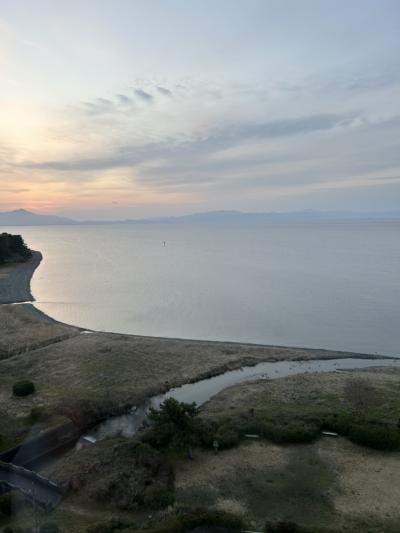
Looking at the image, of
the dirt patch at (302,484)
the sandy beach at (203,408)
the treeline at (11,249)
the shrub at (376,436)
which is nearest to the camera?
the dirt patch at (302,484)

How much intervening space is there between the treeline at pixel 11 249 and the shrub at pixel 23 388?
67.9 meters

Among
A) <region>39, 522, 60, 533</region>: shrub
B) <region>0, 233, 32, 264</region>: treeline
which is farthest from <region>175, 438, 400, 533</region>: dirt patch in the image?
<region>0, 233, 32, 264</region>: treeline

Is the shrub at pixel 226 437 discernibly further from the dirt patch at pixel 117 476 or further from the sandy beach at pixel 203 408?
the dirt patch at pixel 117 476

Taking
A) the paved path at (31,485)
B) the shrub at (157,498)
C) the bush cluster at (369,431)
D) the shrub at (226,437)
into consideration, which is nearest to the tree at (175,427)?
the shrub at (226,437)

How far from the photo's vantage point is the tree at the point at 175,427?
19891 millimetres

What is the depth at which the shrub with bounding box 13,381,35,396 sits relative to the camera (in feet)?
85.5

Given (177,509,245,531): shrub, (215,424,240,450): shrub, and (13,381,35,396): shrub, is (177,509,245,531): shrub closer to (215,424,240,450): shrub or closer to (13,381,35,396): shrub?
(215,424,240,450): shrub

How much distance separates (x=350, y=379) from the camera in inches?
1157

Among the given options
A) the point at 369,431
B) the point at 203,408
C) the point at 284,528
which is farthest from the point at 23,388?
the point at 369,431

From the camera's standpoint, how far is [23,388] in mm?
26188

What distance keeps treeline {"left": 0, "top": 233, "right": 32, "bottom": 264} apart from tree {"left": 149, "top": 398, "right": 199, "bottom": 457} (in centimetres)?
7789

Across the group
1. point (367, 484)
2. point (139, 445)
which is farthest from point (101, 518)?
point (367, 484)

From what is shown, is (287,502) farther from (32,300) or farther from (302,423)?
(32,300)

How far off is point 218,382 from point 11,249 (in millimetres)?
78486
